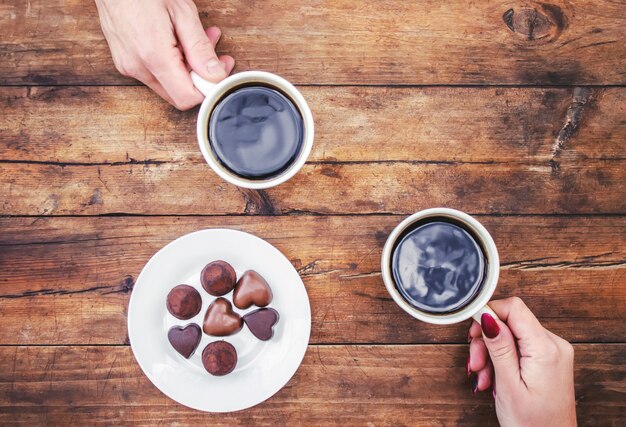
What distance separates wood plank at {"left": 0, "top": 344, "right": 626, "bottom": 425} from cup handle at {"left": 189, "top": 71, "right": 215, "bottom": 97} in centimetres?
52

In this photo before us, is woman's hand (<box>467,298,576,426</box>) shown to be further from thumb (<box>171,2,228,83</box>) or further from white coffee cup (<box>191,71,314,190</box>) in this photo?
thumb (<box>171,2,228,83</box>)

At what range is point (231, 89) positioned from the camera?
0.80m

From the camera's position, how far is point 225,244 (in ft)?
3.06

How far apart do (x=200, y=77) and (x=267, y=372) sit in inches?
20.6

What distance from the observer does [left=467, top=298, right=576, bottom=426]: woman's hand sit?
2.93ft

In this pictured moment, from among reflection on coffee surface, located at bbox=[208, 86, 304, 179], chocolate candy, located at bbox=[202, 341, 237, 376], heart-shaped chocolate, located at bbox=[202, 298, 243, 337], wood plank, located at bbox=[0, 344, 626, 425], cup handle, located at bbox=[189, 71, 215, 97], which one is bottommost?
wood plank, located at bbox=[0, 344, 626, 425]

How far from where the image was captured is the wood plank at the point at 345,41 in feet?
3.24

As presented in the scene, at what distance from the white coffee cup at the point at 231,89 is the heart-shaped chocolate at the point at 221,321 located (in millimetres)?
249

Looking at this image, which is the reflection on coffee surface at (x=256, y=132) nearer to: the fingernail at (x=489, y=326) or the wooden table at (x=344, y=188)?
the wooden table at (x=344, y=188)

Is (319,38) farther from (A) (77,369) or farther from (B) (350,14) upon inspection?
(A) (77,369)

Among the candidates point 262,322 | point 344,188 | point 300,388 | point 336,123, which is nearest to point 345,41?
point 336,123

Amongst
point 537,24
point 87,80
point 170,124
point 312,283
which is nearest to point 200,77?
point 170,124

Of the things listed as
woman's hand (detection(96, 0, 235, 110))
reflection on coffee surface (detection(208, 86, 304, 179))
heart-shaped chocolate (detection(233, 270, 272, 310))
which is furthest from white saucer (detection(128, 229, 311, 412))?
woman's hand (detection(96, 0, 235, 110))

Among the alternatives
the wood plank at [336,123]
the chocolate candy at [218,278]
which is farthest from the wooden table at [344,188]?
the chocolate candy at [218,278]
